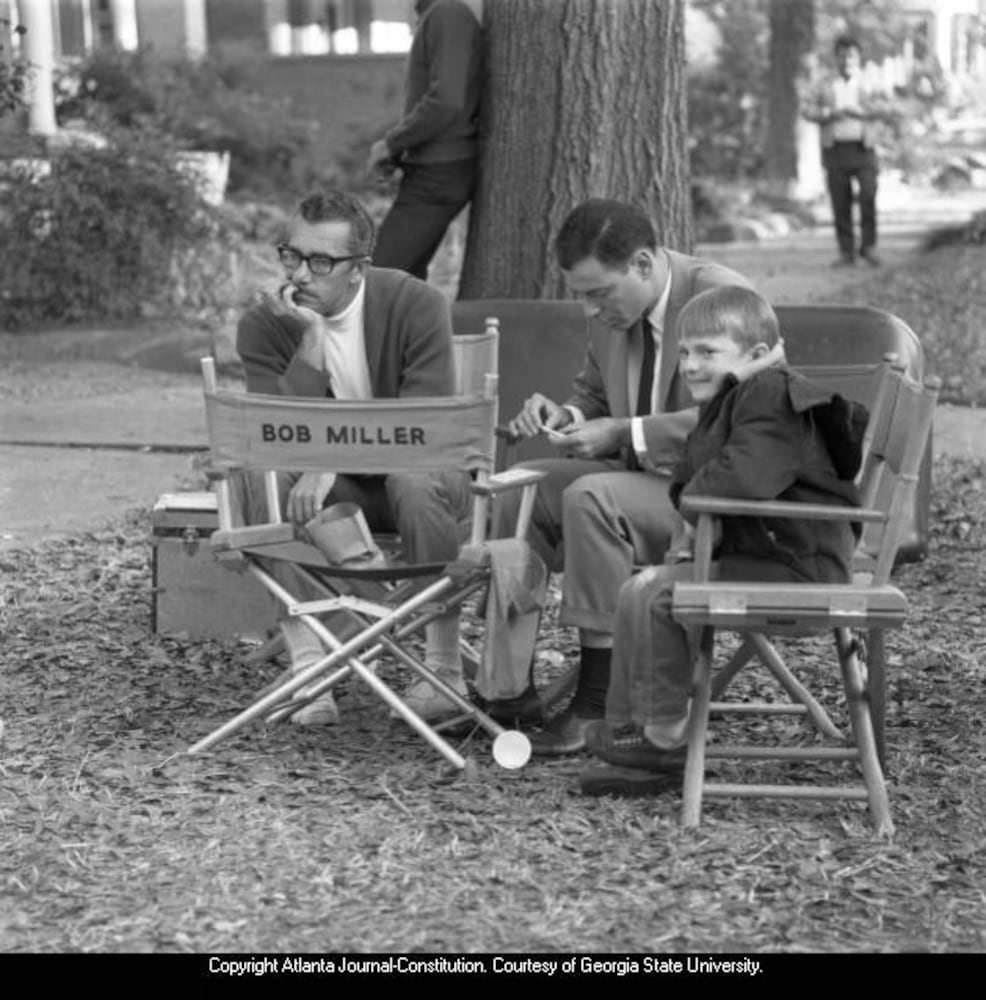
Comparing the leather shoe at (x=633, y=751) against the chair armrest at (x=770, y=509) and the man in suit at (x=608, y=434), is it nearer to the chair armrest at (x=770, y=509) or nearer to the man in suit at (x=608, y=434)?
the man in suit at (x=608, y=434)

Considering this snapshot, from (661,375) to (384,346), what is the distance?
0.71 metres

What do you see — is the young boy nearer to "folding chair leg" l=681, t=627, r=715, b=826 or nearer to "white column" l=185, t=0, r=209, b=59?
"folding chair leg" l=681, t=627, r=715, b=826

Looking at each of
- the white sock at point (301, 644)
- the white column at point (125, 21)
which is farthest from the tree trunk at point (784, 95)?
the white sock at point (301, 644)

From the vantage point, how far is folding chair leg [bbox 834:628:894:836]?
438cm

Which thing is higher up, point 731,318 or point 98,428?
point 731,318

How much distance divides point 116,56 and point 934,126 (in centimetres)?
1392

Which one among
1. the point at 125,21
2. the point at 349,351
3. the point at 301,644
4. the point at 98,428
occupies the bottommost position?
the point at 98,428

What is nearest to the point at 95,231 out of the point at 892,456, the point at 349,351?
the point at 349,351

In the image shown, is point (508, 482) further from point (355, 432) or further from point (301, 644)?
point (301, 644)

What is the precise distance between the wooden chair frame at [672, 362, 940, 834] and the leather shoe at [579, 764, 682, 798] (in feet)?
0.47

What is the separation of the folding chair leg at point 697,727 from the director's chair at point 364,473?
0.50 metres

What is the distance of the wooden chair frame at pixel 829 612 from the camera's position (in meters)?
4.29

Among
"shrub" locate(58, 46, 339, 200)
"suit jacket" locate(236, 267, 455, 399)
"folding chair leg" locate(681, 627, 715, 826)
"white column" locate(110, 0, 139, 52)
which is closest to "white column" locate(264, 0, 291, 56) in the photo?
"white column" locate(110, 0, 139, 52)

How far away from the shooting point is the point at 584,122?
7723mm
